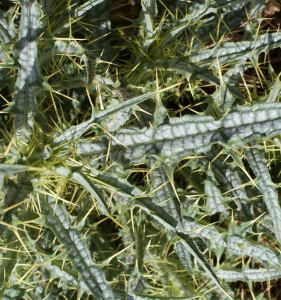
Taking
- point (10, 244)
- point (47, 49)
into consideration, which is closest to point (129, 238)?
point (10, 244)

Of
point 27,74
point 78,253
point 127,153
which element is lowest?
point 78,253

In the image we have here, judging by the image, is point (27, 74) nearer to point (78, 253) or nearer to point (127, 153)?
point (127, 153)

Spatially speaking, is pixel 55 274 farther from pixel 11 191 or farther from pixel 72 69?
pixel 72 69

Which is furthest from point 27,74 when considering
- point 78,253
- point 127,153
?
point 78,253

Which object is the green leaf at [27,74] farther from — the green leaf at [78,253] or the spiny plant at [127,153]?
the green leaf at [78,253]

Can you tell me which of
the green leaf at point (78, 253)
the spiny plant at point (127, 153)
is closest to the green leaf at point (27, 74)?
the spiny plant at point (127, 153)

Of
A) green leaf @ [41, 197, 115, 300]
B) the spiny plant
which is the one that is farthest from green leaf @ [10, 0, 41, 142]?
green leaf @ [41, 197, 115, 300]

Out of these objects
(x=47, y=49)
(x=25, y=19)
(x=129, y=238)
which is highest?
(x=25, y=19)

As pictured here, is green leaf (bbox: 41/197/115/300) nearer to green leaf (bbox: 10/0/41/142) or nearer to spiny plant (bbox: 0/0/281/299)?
spiny plant (bbox: 0/0/281/299)
